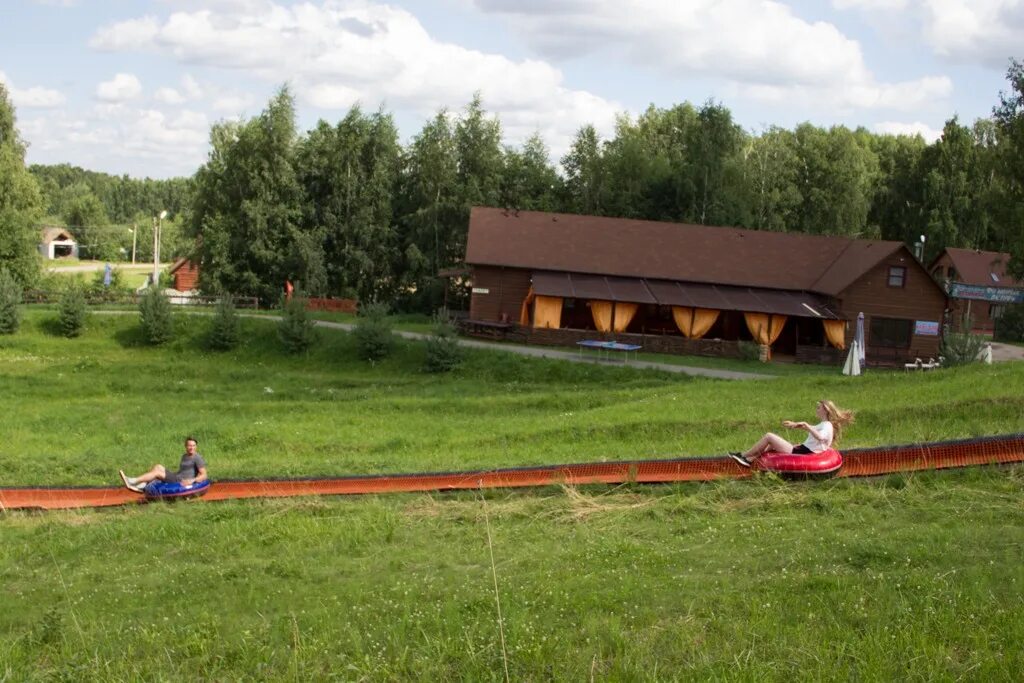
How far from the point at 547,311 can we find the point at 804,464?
3083 cm

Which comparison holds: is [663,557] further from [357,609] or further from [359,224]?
[359,224]

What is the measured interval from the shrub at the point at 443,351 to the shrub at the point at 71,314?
15.9 m

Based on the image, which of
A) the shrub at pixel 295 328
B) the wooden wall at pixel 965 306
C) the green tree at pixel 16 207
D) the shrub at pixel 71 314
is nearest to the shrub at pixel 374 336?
the shrub at pixel 295 328

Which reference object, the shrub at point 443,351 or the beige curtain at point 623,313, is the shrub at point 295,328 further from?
the beige curtain at point 623,313

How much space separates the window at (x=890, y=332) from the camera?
4575 cm

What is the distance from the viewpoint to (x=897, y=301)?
45625mm

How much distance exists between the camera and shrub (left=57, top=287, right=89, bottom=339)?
138 ft

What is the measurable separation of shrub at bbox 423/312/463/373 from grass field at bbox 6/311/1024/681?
14864mm

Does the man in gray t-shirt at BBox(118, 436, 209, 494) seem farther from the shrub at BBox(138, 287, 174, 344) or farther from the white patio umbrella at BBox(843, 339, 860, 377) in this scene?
the shrub at BBox(138, 287, 174, 344)

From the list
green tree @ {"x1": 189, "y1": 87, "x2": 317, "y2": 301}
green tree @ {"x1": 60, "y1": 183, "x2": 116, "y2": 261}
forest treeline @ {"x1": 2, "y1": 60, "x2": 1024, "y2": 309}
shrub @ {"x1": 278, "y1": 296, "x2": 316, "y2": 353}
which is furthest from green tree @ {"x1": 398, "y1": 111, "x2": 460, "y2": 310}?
green tree @ {"x1": 60, "y1": 183, "x2": 116, "y2": 261}

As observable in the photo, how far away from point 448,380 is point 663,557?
2628 cm

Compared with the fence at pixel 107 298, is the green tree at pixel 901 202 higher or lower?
higher

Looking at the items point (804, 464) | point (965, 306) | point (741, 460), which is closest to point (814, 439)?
point (804, 464)

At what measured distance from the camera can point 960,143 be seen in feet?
231
